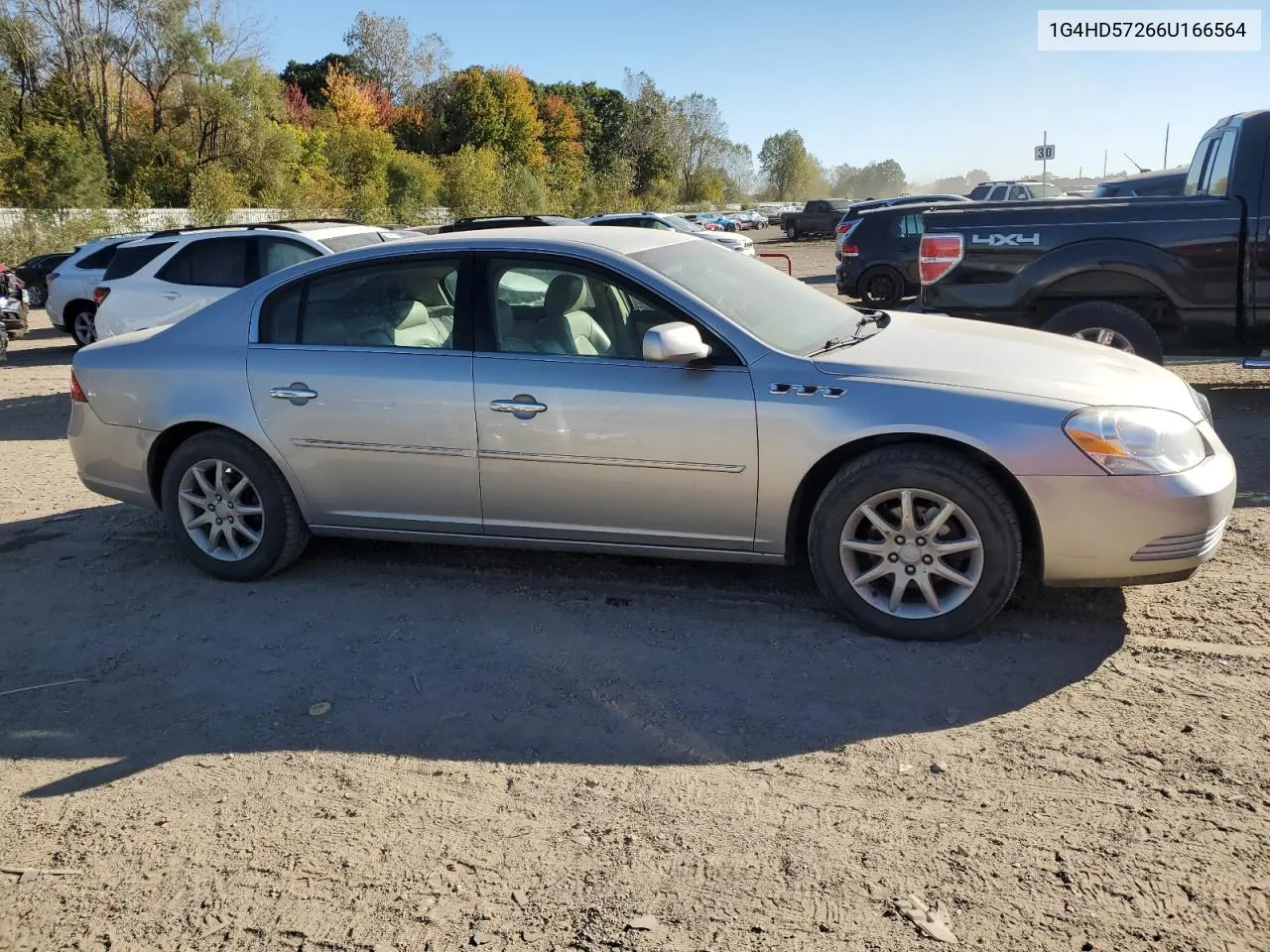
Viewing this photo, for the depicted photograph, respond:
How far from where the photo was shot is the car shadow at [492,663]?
3670 mm

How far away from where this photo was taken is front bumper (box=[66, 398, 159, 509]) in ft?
17.6

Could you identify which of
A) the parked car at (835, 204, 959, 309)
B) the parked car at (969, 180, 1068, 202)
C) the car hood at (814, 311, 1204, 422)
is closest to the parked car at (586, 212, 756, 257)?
the parked car at (835, 204, 959, 309)

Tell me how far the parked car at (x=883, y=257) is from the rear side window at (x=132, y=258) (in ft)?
35.2

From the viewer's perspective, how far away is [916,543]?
417cm

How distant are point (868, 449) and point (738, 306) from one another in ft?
2.95

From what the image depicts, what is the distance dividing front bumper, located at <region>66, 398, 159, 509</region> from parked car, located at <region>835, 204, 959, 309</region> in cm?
1384

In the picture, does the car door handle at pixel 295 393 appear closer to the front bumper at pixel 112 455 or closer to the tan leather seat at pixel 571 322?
the front bumper at pixel 112 455

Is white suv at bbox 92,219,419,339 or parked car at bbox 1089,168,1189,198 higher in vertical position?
parked car at bbox 1089,168,1189,198

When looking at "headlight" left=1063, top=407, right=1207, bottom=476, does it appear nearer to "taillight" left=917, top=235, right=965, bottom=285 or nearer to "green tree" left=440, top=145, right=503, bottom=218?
"taillight" left=917, top=235, right=965, bottom=285

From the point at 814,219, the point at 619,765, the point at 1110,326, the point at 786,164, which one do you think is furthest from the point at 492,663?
the point at 786,164

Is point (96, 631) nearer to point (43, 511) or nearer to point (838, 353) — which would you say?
point (43, 511)

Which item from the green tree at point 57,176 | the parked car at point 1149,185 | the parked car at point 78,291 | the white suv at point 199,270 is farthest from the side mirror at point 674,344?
the green tree at point 57,176

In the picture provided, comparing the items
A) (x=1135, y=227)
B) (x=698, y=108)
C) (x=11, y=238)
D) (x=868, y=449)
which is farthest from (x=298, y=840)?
Answer: (x=698, y=108)

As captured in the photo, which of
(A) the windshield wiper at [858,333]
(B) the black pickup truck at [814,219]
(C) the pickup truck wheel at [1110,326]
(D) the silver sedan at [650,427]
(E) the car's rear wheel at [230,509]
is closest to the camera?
(D) the silver sedan at [650,427]
